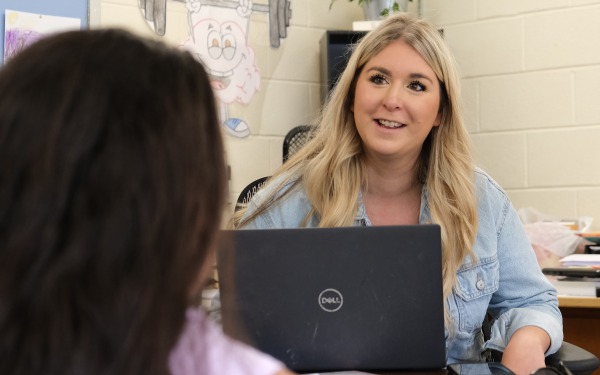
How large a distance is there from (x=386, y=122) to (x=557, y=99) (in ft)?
4.58

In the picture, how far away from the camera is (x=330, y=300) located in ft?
4.34

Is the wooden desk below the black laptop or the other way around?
below

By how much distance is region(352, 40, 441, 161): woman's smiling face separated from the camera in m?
1.88

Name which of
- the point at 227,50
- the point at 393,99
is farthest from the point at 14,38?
the point at 393,99

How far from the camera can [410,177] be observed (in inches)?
77.1

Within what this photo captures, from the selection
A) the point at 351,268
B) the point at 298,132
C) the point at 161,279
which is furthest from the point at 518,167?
the point at 161,279

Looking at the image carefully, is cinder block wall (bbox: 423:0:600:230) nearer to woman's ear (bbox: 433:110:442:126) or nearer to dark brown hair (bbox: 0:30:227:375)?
woman's ear (bbox: 433:110:442:126)

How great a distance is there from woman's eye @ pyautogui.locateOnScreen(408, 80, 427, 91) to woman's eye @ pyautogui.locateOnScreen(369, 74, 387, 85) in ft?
0.19

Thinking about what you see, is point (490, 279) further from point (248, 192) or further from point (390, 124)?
point (248, 192)

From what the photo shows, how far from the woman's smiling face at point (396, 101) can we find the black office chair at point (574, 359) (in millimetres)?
490

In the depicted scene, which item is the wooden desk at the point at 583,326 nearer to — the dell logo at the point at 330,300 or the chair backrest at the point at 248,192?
the chair backrest at the point at 248,192

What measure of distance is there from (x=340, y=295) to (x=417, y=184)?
2.26 feet

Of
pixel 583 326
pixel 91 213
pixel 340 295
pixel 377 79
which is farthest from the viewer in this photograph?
pixel 583 326

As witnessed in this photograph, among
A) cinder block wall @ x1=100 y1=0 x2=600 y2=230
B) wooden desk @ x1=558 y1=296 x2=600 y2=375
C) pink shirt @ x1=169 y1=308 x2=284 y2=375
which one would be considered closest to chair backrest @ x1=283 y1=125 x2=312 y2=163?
cinder block wall @ x1=100 y1=0 x2=600 y2=230
